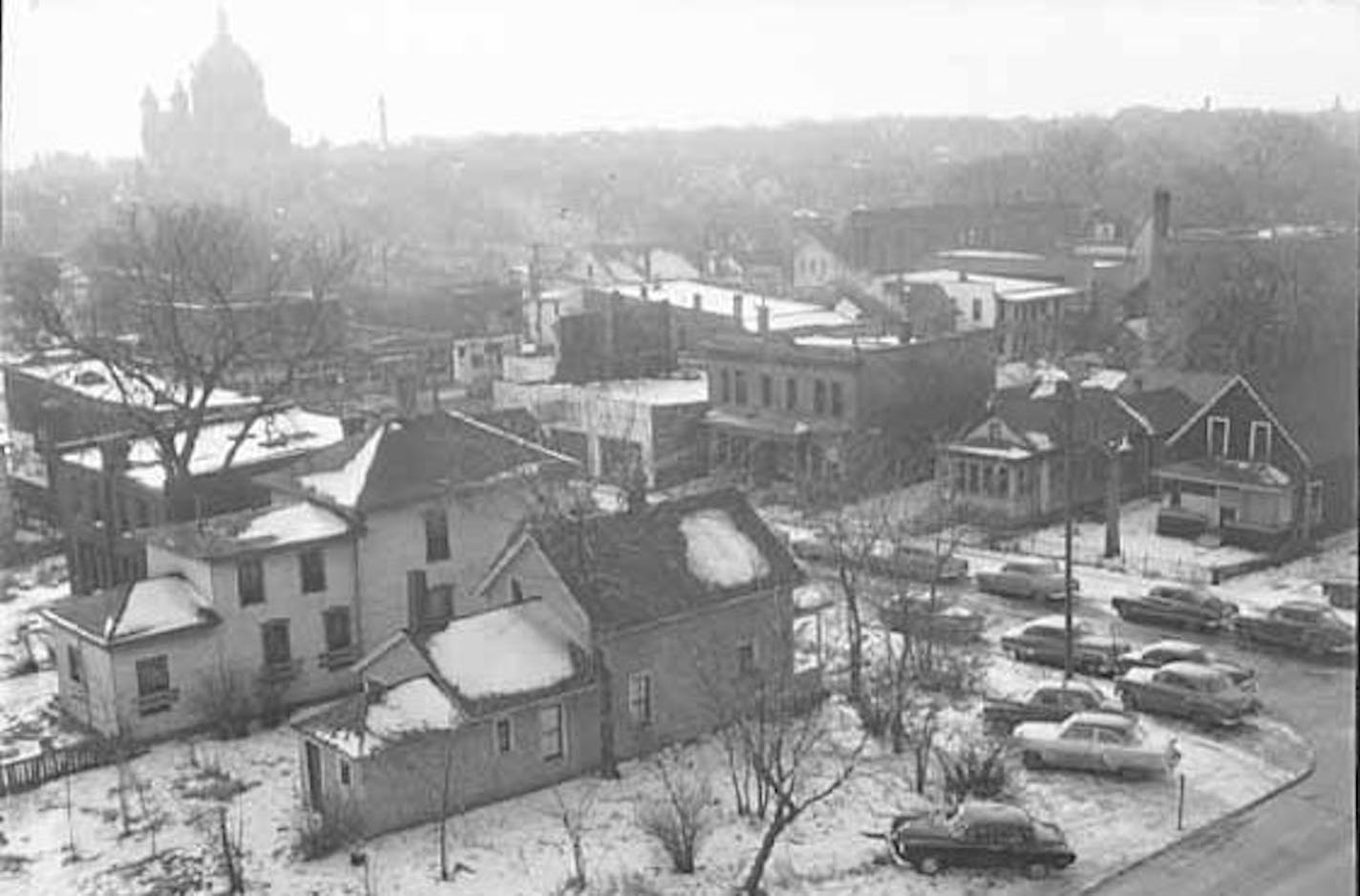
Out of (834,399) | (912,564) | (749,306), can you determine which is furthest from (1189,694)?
(749,306)

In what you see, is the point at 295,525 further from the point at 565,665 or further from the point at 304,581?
the point at 565,665

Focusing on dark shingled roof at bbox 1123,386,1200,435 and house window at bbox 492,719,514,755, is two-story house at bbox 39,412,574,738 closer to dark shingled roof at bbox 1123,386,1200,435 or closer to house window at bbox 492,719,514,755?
house window at bbox 492,719,514,755

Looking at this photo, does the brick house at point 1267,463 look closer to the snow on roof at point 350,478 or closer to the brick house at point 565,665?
the brick house at point 565,665

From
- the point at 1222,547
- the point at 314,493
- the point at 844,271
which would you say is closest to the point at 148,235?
the point at 314,493

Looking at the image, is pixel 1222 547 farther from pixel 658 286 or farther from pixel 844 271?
pixel 844 271

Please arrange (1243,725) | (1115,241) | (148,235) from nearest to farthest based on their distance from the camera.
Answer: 1. (1243,725)
2. (148,235)
3. (1115,241)

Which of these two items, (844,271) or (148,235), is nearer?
(148,235)

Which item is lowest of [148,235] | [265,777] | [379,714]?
[265,777]

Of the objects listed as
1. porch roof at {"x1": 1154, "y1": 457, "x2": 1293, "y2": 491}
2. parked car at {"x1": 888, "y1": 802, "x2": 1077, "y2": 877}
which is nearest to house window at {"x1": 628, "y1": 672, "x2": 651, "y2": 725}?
parked car at {"x1": 888, "y1": 802, "x2": 1077, "y2": 877}
